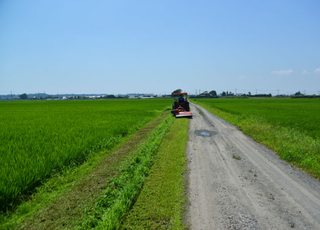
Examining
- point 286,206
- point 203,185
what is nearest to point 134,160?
point 203,185

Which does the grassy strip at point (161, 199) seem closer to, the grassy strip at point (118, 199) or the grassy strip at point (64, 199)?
the grassy strip at point (118, 199)

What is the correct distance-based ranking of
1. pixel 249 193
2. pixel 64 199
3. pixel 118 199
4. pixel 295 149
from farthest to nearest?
pixel 295 149
pixel 249 193
pixel 64 199
pixel 118 199

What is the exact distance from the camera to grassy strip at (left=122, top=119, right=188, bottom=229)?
3410 mm

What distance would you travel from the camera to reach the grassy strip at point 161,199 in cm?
341

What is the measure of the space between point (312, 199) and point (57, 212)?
6.03m

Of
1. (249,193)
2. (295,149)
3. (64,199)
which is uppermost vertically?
(295,149)

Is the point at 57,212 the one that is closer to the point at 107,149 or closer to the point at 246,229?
the point at 246,229

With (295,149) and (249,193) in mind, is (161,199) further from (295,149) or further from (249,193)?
(295,149)

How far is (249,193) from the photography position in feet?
14.6

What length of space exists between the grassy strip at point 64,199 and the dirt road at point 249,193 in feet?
8.27

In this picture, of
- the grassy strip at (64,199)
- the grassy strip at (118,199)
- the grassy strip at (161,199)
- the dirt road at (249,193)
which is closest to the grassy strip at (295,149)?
A: the dirt road at (249,193)

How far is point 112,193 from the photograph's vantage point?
14.5ft

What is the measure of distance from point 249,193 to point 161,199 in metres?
2.31

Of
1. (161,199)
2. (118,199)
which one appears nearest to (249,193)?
(161,199)
